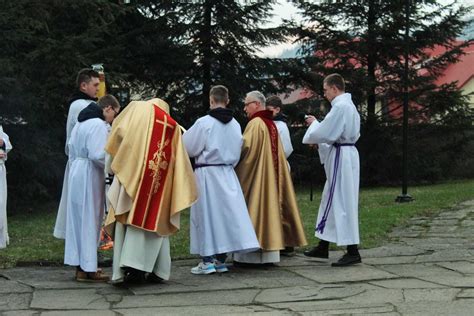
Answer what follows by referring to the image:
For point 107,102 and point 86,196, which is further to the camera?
point 107,102

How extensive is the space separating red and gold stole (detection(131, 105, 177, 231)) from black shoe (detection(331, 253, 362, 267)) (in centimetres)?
227

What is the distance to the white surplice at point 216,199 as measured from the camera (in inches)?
308

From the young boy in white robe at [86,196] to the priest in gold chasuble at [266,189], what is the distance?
1.73 m

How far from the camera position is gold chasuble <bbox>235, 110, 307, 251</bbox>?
27.1 feet

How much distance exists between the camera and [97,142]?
7.47m

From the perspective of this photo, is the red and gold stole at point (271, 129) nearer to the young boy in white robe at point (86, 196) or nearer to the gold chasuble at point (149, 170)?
the gold chasuble at point (149, 170)

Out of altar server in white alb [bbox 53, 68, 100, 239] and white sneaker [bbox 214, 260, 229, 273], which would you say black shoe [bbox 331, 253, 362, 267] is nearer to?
white sneaker [bbox 214, 260, 229, 273]

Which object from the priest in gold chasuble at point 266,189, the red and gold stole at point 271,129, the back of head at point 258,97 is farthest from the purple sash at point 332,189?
the back of head at point 258,97

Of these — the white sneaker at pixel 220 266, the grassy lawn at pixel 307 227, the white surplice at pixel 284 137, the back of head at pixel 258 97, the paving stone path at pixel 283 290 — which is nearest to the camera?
the paving stone path at pixel 283 290

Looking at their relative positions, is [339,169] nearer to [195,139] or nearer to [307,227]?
[195,139]

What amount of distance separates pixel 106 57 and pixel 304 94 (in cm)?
961

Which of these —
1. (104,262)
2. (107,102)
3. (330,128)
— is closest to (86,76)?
(107,102)

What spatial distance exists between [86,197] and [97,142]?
591 mm

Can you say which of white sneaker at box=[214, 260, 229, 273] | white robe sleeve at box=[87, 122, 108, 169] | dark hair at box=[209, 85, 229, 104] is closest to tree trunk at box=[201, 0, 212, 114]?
dark hair at box=[209, 85, 229, 104]
